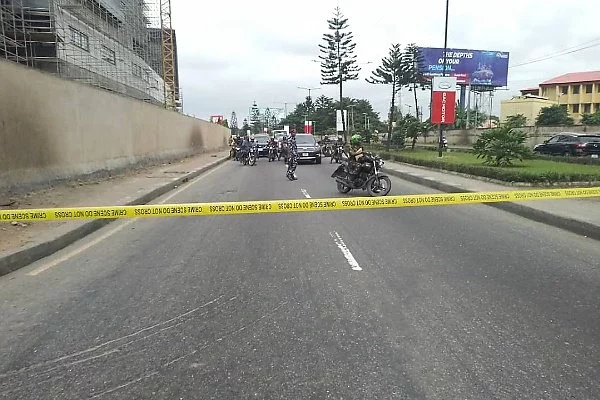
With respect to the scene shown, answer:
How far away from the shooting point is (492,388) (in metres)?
3.21

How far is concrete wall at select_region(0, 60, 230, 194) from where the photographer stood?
10367mm

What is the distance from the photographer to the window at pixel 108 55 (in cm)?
3103

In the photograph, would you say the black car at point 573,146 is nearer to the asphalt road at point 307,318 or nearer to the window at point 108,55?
the asphalt road at point 307,318

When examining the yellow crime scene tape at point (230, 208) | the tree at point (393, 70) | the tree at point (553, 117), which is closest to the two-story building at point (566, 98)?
the tree at point (553, 117)

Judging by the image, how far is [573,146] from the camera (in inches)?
1097

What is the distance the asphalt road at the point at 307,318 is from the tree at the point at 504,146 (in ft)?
29.9

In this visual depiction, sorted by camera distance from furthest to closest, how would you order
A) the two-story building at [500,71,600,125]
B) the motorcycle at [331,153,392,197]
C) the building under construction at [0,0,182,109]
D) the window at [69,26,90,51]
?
the two-story building at [500,71,600,125] → the window at [69,26,90,51] → the building under construction at [0,0,182,109] → the motorcycle at [331,153,392,197]

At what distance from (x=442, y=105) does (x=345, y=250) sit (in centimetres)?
1924

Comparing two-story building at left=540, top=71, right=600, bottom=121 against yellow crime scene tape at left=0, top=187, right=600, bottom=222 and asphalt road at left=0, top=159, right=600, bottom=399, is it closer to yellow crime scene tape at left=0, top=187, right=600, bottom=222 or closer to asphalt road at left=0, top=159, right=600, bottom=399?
→ yellow crime scene tape at left=0, top=187, right=600, bottom=222

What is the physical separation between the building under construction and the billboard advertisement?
15855 millimetres

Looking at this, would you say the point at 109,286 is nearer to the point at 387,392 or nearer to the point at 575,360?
the point at 387,392

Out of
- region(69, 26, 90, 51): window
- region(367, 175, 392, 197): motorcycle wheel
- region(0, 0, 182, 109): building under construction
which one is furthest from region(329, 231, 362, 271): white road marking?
region(69, 26, 90, 51): window

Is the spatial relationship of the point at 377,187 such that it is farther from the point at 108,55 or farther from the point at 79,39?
the point at 108,55

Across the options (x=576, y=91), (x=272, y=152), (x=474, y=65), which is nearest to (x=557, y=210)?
(x=272, y=152)
